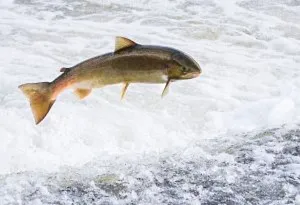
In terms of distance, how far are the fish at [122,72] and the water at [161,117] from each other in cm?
136

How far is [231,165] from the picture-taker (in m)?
3.47

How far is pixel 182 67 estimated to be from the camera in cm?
176

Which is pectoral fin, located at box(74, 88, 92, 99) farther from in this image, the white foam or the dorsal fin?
the white foam

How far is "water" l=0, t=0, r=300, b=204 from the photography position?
3.25 metres

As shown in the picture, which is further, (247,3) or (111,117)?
(247,3)

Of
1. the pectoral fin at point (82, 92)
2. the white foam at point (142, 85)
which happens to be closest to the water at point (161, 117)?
the white foam at point (142, 85)

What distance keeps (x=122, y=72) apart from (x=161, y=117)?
2995mm

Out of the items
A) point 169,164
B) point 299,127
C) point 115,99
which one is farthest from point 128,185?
point 115,99

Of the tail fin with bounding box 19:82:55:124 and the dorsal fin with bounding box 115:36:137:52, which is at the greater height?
the dorsal fin with bounding box 115:36:137:52

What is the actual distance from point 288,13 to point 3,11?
13.5 ft

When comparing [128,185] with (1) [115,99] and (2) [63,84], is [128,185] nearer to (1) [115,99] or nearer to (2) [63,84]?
(2) [63,84]

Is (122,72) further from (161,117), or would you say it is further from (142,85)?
(142,85)

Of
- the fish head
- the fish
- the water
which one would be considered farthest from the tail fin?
the water

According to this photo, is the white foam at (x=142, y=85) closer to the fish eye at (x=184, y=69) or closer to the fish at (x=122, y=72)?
the fish at (x=122, y=72)
